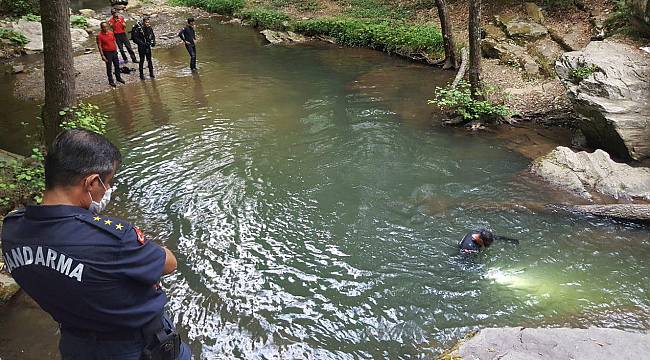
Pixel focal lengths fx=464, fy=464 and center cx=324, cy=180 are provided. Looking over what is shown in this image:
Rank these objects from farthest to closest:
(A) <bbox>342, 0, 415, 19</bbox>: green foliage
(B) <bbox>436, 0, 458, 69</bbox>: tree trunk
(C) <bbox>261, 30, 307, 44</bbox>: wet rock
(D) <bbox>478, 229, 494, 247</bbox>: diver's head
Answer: (A) <bbox>342, 0, 415, 19</bbox>: green foliage
(C) <bbox>261, 30, 307, 44</bbox>: wet rock
(B) <bbox>436, 0, 458, 69</bbox>: tree trunk
(D) <bbox>478, 229, 494, 247</bbox>: diver's head

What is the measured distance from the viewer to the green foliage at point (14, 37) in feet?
56.0

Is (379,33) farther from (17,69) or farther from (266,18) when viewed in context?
(17,69)

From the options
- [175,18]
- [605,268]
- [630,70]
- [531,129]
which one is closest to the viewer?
[605,268]

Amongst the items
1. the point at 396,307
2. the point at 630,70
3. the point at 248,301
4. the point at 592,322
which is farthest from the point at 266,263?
the point at 630,70

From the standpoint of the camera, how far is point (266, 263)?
20.0 feet

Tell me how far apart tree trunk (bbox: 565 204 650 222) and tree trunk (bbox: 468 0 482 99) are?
434cm

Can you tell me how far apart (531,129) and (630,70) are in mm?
2105

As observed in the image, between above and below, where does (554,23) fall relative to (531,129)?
above

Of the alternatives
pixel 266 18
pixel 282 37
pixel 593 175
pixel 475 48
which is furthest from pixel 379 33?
pixel 593 175

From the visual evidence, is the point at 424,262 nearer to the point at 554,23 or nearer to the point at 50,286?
the point at 50,286

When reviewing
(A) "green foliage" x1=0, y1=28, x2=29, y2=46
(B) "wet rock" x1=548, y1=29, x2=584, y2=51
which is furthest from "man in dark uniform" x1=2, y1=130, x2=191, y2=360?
(A) "green foliage" x1=0, y1=28, x2=29, y2=46

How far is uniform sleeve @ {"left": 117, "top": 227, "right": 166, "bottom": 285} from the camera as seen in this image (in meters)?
2.03

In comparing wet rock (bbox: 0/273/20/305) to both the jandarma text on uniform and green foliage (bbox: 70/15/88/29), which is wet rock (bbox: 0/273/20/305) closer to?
the jandarma text on uniform

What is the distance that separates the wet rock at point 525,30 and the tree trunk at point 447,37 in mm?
1856
